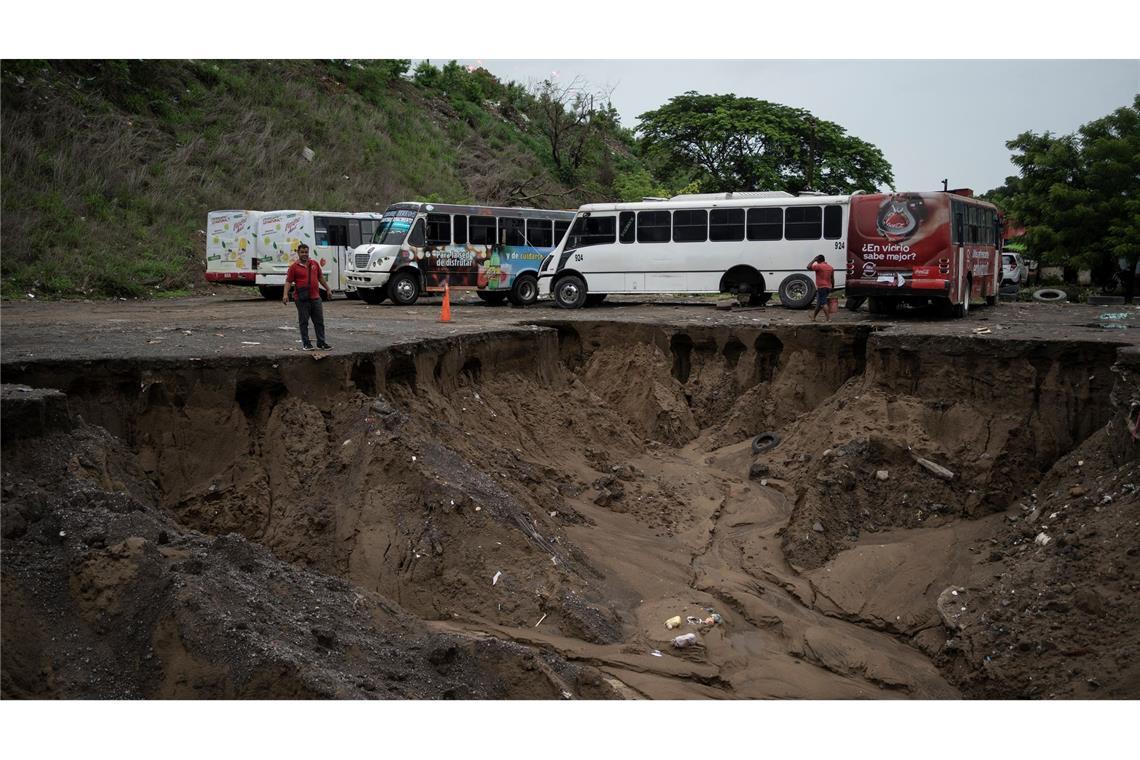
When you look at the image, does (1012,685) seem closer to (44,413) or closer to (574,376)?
(44,413)

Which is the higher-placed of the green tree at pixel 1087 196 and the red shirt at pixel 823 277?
the green tree at pixel 1087 196

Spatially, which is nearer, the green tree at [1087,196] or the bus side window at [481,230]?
the bus side window at [481,230]

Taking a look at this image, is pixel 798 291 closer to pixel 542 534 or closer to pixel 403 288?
pixel 403 288

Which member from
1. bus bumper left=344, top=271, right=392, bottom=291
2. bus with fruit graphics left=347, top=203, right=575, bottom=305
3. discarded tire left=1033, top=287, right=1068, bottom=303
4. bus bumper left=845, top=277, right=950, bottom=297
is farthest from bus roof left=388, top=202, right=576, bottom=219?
discarded tire left=1033, top=287, right=1068, bottom=303

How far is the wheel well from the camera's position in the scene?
21.0 meters

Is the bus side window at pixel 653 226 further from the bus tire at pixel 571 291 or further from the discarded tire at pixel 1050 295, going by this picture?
the discarded tire at pixel 1050 295

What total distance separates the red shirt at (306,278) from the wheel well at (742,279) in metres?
11.8

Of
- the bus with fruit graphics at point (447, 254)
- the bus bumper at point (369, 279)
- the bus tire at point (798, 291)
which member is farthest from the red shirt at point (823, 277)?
the bus bumper at point (369, 279)

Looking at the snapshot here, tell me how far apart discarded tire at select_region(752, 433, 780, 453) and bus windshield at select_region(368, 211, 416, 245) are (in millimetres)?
11173

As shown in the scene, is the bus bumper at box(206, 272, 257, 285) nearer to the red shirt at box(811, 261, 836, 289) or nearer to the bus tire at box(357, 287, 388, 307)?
the bus tire at box(357, 287, 388, 307)

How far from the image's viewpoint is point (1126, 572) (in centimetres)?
817

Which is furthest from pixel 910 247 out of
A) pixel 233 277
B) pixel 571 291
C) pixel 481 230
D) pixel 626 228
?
pixel 233 277

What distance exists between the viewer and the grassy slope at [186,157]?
2352 cm

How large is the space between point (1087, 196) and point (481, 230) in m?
17.5
